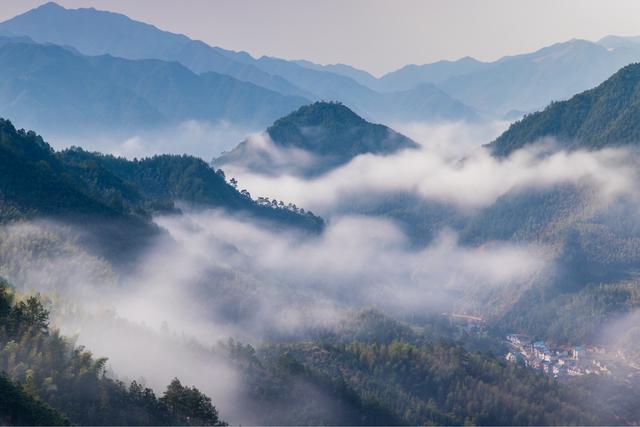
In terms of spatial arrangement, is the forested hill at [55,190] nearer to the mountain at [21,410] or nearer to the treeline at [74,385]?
the treeline at [74,385]

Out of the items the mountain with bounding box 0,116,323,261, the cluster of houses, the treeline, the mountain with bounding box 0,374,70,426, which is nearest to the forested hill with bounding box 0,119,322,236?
the mountain with bounding box 0,116,323,261

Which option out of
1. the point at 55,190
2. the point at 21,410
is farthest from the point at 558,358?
the point at 21,410

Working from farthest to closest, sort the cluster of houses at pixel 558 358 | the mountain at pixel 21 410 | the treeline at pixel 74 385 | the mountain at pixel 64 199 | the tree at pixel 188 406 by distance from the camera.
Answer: the cluster of houses at pixel 558 358 → the mountain at pixel 64 199 → the tree at pixel 188 406 → the treeline at pixel 74 385 → the mountain at pixel 21 410

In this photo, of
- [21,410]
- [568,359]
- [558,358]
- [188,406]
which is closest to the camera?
[21,410]

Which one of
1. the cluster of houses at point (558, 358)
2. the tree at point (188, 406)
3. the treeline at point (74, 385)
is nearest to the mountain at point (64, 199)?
the treeline at point (74, 385)

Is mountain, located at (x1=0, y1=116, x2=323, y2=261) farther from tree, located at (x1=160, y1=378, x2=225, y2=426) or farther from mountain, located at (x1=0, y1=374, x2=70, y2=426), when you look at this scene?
mountain, located at (x1=0, y1=374, x2=70, y2=426)

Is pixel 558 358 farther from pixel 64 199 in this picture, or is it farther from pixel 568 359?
pixel 64 199
